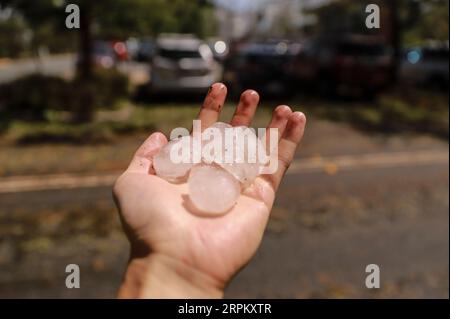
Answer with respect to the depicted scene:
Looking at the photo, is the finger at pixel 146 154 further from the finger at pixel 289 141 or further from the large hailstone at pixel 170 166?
the finger at pixel 289 141

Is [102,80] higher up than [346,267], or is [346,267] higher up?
[102,80]

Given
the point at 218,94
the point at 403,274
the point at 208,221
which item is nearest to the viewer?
the point at 208,221

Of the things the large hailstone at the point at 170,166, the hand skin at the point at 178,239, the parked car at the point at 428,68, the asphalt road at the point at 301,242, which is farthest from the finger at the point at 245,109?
the parked car at the point at 428,68

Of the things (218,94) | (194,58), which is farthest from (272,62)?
(218,94)

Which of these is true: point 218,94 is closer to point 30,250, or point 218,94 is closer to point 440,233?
point 30,250

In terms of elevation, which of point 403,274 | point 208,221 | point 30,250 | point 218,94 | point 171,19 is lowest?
point 403,274

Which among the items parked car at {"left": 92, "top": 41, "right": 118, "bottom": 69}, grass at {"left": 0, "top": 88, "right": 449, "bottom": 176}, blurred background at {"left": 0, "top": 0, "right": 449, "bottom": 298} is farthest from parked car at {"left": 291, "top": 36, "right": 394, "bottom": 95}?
parked car at {"left": 92, "top": 41, "right": 118, "bottom": 69}
